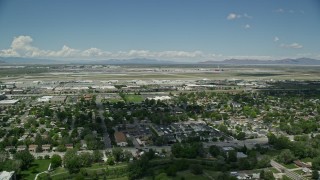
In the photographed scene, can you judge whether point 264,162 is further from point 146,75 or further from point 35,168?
point 146,75

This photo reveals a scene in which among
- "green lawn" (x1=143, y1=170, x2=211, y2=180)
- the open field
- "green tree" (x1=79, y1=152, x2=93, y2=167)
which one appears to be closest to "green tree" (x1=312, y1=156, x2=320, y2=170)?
"green lawn" (x1=143, y1=170, x2=211, y2=180)

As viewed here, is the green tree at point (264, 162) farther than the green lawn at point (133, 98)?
No

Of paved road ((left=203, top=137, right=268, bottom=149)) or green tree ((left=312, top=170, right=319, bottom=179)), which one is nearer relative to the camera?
green tree ((left=312, top=170, right=319, bottom=179))

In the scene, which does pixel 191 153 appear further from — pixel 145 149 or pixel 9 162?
pixel 9 162

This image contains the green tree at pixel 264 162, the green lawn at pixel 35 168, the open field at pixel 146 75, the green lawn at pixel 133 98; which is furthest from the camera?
the open field at pixel 146 75

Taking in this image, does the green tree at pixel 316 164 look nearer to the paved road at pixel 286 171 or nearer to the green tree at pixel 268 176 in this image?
the paved road at pixel 286 171

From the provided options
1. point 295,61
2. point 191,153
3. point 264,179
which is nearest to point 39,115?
point 191,153

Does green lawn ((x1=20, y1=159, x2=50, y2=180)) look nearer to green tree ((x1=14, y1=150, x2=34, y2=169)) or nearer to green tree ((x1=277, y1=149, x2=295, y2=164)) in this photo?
green tree ((x1=14, y1=150, x2=34, y2=169))

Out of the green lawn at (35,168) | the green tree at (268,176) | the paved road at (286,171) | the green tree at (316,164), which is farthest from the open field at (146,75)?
the green tree at (268,176)
